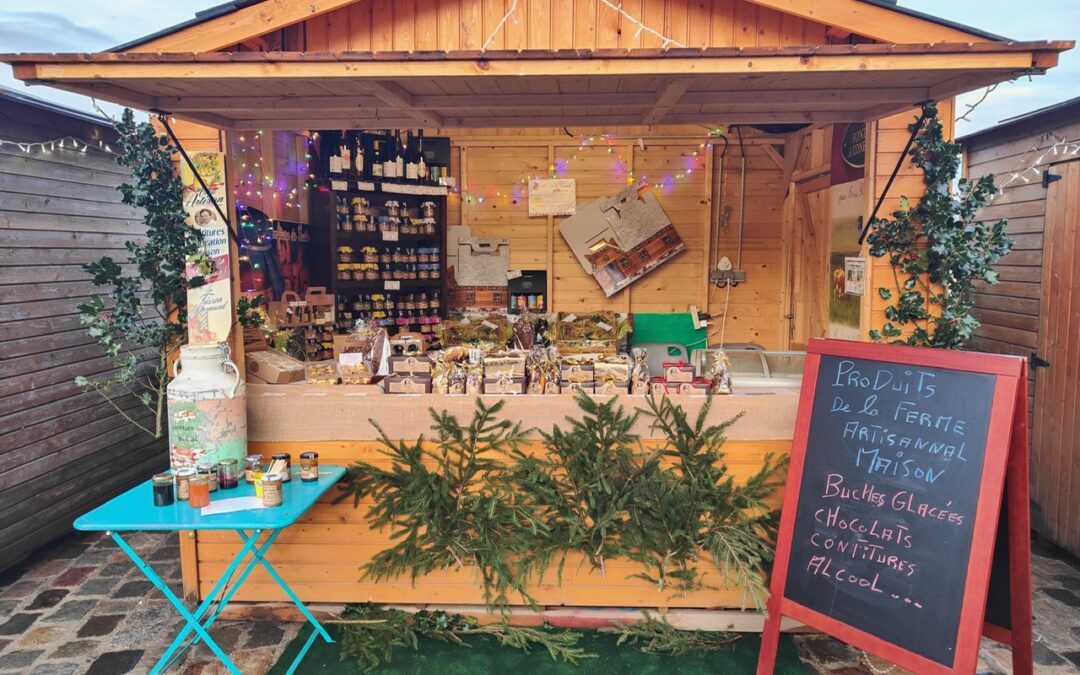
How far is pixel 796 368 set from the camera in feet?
13.4

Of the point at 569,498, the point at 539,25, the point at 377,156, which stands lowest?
the point at 569,498

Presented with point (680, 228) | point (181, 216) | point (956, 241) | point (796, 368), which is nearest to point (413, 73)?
point (181, 216)

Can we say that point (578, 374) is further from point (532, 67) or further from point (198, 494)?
point (198, 494)

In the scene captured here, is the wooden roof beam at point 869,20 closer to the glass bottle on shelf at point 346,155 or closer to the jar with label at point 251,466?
the jar with label at point 251,466

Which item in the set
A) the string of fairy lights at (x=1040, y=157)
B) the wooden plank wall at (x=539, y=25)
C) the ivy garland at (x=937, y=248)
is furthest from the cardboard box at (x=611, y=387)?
the string of fairy lights at (x=1040, y=157)

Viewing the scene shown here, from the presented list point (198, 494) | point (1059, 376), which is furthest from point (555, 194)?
point (198, 494)

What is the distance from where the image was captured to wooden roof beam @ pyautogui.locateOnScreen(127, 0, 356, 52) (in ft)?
10.2

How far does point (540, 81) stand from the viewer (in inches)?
109

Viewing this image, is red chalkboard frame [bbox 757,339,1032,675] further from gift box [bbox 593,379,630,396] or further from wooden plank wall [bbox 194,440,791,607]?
gift box [bbox 593,379,630,396]

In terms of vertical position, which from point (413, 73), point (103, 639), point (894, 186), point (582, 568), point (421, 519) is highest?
point (413, 73)

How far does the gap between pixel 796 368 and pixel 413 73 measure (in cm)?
295

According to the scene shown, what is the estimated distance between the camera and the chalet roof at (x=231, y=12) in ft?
8.81

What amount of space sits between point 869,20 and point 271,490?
3545 millimetres

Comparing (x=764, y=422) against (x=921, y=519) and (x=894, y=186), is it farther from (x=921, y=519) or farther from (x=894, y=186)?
(x=894, y=186)
